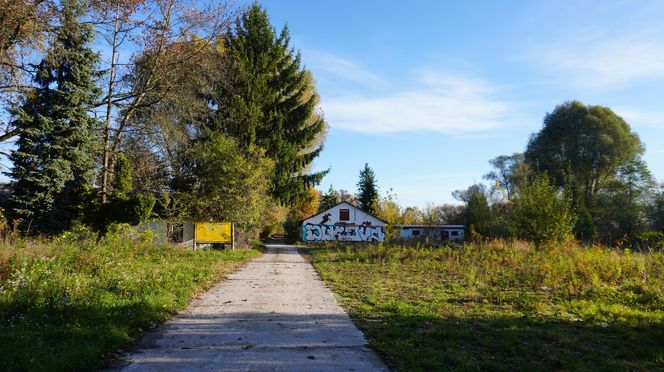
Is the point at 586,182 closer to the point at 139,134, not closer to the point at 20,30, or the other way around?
the point at 139,134

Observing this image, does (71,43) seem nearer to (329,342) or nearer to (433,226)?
(329,342)

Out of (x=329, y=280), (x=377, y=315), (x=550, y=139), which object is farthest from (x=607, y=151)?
(x=377, y=315)

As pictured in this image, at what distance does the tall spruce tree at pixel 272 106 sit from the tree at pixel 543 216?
18.5 metres

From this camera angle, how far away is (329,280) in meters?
12.9

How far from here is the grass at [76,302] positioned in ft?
16.3

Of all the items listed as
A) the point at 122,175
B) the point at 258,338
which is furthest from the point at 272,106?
the point at 258,338

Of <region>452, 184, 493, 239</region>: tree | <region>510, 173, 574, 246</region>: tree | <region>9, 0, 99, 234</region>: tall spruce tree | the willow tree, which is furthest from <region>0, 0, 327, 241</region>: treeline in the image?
the willow tree

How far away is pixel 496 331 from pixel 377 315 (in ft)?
6.79

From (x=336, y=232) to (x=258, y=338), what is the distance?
33.4 meters

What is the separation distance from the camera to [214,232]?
25.0 meters

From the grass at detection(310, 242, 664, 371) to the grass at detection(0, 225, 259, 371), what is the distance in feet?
11.2

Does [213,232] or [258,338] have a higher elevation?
[213,232]

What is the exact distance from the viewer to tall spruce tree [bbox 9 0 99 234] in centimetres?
1994

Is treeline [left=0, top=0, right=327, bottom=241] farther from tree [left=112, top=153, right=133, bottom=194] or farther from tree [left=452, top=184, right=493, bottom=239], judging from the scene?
tree [left=452, top=184, right=493, bottom=239]
